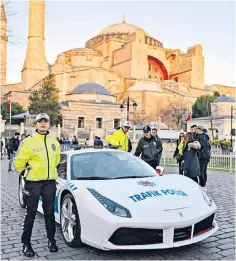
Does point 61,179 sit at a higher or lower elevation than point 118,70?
lower

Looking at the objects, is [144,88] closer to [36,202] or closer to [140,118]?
[140,118]

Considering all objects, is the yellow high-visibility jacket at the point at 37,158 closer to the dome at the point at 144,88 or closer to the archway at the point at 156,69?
the dome at the point at 144,88

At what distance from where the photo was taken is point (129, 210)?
4.07 meters

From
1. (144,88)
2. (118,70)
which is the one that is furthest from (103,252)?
(118,70)

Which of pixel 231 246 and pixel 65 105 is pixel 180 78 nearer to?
pixel 65 105

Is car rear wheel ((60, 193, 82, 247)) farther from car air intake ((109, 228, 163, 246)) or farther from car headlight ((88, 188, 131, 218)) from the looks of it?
car air intake ((109, 228, 163, 246))

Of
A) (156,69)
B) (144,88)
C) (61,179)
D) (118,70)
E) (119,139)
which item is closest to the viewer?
(61,179)

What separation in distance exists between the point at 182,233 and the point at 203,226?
400 mm

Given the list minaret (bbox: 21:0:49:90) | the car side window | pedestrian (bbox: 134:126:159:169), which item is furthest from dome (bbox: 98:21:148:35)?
the car side window

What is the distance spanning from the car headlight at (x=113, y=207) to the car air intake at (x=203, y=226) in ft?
2.93

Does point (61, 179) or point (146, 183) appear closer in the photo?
point (146, 183)

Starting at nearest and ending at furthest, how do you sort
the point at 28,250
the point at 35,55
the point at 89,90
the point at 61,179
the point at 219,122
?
the point at 28,250 → the point at 61,179 → the point at 219,122 → the point at 89,90 → the point at 35,55

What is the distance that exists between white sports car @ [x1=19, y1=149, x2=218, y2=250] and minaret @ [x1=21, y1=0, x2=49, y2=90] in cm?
6039

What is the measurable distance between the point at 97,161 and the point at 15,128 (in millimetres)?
39726
